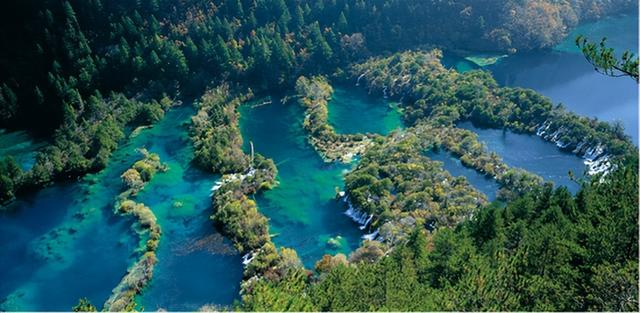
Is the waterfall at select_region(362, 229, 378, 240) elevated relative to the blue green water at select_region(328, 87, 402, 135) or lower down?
elevated

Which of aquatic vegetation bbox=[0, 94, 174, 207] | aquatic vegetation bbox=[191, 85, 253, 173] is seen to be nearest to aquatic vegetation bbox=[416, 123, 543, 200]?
aquatic vegetation bbox=[191, 85, 253, 173]

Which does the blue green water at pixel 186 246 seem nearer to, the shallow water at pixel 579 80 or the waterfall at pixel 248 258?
the waterfall at pixel 248 258

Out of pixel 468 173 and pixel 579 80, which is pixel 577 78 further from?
pixel 468 173

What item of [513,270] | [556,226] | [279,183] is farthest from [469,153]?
[513,270]

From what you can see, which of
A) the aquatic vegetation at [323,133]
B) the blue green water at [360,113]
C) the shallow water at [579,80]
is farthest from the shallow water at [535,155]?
the aquatic vegetation at [323,133]

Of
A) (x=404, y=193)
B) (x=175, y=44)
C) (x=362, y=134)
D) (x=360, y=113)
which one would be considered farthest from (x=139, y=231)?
(x=175, y=44)

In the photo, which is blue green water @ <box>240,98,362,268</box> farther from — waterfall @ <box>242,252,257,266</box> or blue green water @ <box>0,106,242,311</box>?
blue green water @ <box>0,106,242,311</box>
